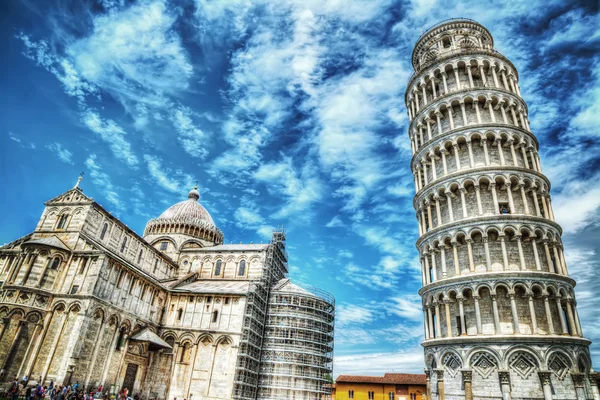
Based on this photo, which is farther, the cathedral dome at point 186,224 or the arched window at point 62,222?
the cathedral dome at point 186,224

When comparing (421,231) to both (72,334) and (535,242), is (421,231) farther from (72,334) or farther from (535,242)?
(72,334)

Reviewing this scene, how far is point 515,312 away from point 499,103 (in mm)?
14247

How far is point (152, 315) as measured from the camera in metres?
35.3

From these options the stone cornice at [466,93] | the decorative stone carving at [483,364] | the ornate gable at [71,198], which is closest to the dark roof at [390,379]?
the decorative stone carving at [483,364]

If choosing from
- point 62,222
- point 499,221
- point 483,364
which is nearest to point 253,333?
point 62,222

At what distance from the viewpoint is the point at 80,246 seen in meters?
30.8

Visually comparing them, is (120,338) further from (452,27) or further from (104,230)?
(452,27)

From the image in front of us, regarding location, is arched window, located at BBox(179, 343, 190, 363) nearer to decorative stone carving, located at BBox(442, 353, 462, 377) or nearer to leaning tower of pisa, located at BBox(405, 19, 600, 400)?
leaning tower of pisa, located at BBox(405, 19, 600, 400)

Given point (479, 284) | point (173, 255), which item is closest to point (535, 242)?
point (479, 284)

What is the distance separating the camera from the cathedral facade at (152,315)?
87.7 ft

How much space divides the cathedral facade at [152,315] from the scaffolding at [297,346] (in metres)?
0.11

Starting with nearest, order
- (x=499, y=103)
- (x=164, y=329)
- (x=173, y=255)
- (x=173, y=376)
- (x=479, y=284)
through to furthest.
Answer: (x=479, y=284) → (x=499, y=103) → (x=173, y=376) → (x=164, y=329) → (x=173, y=255)

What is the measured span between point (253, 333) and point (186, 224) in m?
18.3

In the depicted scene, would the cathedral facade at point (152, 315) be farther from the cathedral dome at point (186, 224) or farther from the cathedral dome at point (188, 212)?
the cathedral dome at point (188, 212)
